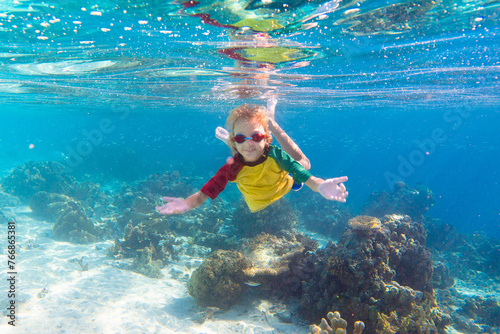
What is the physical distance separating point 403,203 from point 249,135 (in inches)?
719

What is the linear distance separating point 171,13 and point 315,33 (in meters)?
4.91

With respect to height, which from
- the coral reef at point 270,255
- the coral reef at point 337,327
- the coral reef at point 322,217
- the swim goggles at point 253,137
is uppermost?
the swim goggles at point 253,137

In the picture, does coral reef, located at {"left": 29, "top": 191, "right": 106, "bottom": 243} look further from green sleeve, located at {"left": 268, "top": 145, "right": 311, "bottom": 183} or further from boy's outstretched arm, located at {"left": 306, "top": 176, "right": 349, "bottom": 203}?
boy's outstretched arm, located at {"left": 306, "top": 176, "right": 349, "bottom": 203}

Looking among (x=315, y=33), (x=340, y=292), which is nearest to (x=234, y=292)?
(x=340, y=292)

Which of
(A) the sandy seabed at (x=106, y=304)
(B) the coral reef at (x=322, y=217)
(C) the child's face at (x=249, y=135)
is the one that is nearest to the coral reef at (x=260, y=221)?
(A) the sandy seabed at (x=106, y=304)

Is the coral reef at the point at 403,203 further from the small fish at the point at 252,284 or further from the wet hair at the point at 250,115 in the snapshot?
the wet hair at the point at 250,115

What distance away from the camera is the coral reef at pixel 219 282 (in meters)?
6.89

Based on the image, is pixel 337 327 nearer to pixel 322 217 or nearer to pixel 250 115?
pixel 250 115

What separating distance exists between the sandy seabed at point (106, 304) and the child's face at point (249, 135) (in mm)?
4968

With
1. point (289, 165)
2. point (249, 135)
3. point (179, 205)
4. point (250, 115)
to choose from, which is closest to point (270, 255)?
point (289, 165)

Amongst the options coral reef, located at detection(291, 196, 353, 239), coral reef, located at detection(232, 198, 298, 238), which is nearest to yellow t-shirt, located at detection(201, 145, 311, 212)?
coral reef, located at detection(232, 198, 298, 238)

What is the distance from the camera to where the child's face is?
3568 millimetres

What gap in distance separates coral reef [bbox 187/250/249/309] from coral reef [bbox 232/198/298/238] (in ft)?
14.7

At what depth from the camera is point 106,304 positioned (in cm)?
679
